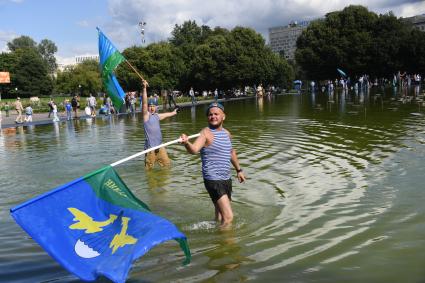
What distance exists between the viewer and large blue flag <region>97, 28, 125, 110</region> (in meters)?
11.7

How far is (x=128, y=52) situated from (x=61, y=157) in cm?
7364

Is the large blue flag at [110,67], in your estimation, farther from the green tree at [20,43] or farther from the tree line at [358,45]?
the green tree at [20,43]

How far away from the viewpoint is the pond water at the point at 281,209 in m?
5.55

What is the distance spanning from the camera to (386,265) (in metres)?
5.46

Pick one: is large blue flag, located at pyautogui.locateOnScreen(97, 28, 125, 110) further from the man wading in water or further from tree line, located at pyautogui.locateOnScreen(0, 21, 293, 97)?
tree line, located at pyautogui.locateOnScreen(0, 21, 293, 97)

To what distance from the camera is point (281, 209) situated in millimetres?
8031

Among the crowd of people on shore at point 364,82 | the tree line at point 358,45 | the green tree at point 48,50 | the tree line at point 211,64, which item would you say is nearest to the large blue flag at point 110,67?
the crowd of people on shore at point 364,82

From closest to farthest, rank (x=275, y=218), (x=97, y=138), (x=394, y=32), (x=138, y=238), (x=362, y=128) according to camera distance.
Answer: (x=138, y=238)
(x=275, y=218)
(x=362, y=128)
(x=97, y=138)
(x=394, y=32)

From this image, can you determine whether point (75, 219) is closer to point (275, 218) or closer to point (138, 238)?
point (138, 238)

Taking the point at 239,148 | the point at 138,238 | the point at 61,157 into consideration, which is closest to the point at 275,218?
the point at 138,238

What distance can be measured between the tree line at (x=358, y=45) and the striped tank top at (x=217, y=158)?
73.8m

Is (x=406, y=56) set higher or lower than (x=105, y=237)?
higher

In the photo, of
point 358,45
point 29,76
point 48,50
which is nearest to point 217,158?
point 358,45

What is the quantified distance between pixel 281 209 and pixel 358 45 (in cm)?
7288
